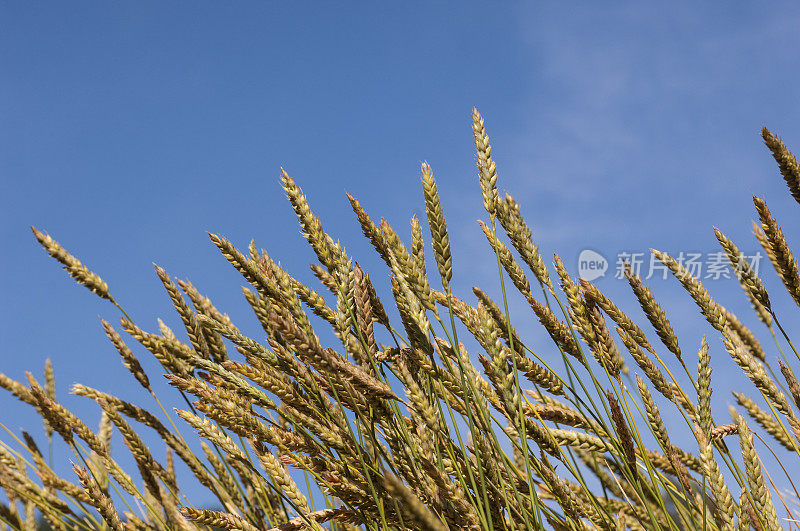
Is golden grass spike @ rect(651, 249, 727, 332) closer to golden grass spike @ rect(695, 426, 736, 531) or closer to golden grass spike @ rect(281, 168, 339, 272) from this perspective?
golden grass spike @ rect(695, 426, 736, 531)

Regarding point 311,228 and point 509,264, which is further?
point 509,264

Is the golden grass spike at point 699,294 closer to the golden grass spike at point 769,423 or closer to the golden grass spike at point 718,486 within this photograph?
the golden grass spike at point 718,486

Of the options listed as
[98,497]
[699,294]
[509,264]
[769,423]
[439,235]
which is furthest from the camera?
[769,423]

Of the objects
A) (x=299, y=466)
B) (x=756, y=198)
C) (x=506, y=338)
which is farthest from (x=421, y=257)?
(x=756, y=198)

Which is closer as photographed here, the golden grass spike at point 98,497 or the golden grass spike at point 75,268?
the golden grass spike at point 98,497

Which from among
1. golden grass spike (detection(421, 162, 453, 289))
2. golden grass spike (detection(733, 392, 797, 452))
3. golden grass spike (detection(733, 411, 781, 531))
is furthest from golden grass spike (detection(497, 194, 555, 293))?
golden grass spike (detection(733, 392, 797, 452))

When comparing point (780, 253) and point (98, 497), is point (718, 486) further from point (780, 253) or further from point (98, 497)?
point (98, 497)

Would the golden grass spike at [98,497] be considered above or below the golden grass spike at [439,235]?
below

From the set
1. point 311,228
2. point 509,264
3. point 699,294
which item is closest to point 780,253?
point 699,294

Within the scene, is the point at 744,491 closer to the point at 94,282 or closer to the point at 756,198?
the point at 756,198

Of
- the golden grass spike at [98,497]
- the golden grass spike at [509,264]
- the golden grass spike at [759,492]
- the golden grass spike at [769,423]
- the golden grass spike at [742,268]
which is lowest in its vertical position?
the golden grass spike at [98,497]

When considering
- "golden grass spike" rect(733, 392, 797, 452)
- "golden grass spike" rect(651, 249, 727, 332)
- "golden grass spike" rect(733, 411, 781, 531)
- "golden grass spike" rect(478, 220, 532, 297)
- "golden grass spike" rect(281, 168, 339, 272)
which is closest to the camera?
"golden grass spike" rect(281, 168, 339, 272)

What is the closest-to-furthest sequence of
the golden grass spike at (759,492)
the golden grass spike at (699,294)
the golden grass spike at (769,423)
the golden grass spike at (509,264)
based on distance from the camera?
the golden grass spike at (759,492)
the golden grass spike at (509,264)
the golden grass spike at (699,294)
the golden grass spike at (769,423)

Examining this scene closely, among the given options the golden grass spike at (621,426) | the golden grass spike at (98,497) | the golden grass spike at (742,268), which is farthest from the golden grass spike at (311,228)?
the golden grass spike at (742,268)
